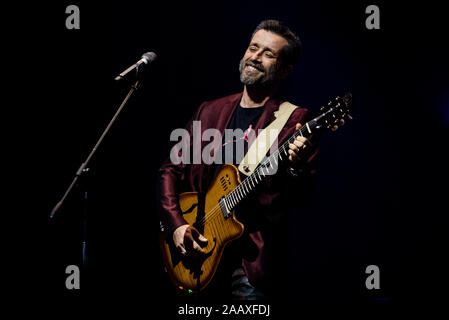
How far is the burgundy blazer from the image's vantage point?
1946 mm

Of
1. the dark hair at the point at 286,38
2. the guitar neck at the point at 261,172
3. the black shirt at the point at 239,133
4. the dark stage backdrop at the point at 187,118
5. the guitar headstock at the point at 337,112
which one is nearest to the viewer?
the guitar headstock at the point at 337,112

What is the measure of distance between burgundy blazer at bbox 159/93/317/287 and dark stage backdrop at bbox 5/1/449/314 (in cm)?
53

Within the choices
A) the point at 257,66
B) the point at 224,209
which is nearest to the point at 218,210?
the point at 224,209

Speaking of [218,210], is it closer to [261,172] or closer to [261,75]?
[261,172]

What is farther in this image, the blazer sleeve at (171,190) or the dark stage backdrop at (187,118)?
the dark stage backdrop at (187,118)

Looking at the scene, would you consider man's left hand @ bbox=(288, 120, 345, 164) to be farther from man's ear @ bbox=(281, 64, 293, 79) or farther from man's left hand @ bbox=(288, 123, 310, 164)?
man's ear @ bbox=(281, 64, 293, 79)

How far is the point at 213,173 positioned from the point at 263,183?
0.41 metres

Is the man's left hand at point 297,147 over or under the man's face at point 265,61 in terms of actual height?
under

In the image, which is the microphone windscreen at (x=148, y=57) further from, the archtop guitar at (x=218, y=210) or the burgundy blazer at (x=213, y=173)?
the archtop guitar at (x=218, y=210)

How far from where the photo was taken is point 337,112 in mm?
1830

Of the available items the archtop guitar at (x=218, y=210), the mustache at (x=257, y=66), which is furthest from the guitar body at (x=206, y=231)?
the mustache at (x=257, y=66)

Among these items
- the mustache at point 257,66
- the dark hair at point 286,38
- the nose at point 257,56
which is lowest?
the mustache at point 257,66

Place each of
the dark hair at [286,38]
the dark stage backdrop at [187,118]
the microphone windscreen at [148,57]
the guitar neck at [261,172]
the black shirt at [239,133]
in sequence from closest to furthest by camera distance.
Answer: the guitar neck at [261,172] → the microphone windscreen at [148,57] → the black shirt at [239,133] → the dark hair at [286,38] → the dark stage backdrop at [187,118]

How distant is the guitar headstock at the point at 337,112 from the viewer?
71.2 inches
